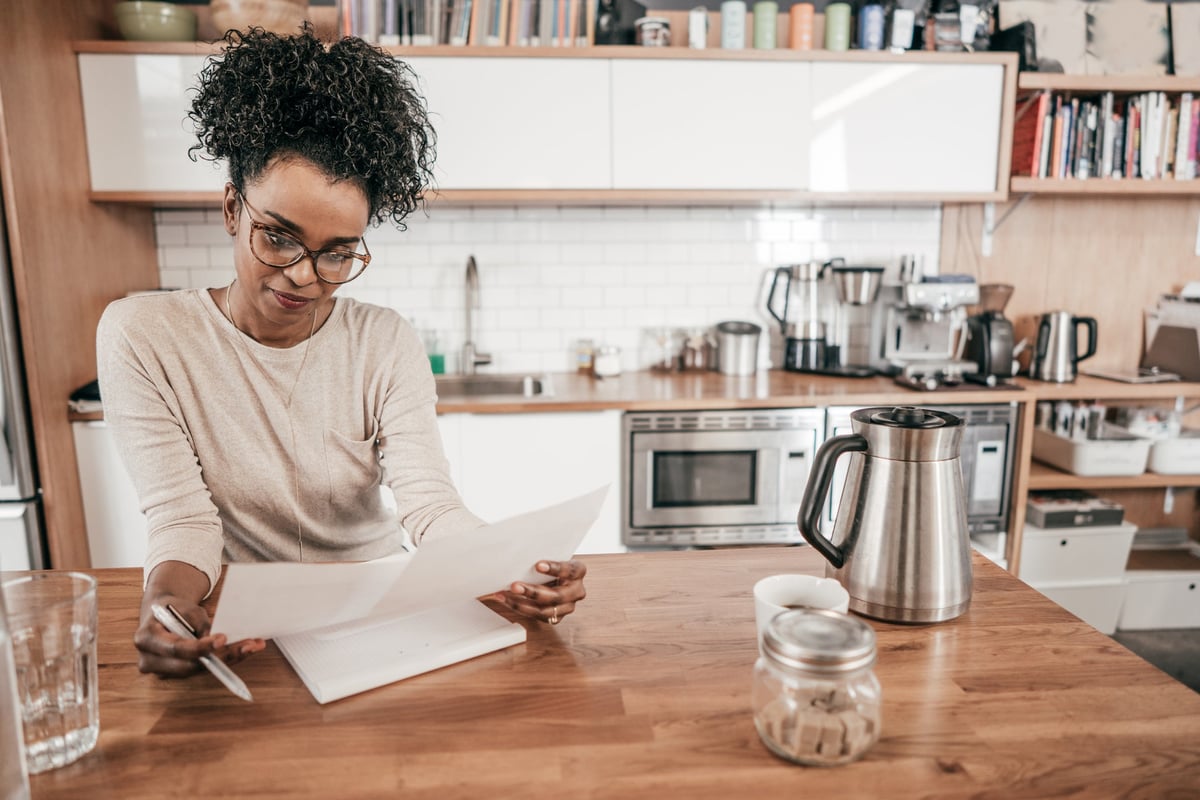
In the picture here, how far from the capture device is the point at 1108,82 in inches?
116

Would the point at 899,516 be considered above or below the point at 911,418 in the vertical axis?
below

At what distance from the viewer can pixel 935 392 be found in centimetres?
284

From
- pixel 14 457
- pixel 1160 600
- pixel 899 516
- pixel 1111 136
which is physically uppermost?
pixel 1111 136

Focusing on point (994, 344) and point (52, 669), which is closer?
point (52, 669)

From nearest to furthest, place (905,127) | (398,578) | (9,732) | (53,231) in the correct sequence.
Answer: (9,732)
(398,578)
(53,231)
(905,127)

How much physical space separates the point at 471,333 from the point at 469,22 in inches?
46.3

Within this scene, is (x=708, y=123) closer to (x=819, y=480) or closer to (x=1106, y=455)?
(x=1106, y=455)

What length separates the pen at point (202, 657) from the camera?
34.4 inches

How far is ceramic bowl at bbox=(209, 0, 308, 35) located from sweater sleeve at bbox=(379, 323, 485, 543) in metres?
1.83

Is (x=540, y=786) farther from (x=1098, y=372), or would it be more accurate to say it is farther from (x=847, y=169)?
(x=1098, y=372)

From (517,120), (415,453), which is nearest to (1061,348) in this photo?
(517,120)

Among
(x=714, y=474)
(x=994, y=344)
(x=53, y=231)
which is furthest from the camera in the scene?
(x=994, y=344)

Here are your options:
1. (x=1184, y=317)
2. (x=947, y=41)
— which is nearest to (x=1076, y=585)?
(x=1184, y=317)

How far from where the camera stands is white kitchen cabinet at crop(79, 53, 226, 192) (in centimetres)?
272
